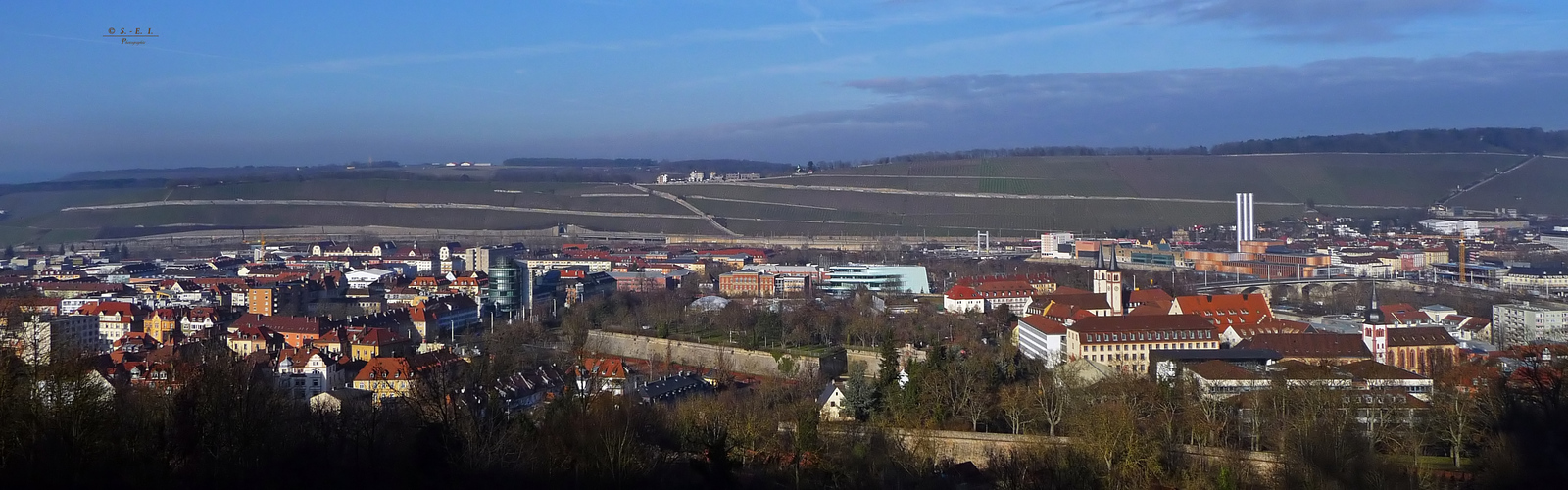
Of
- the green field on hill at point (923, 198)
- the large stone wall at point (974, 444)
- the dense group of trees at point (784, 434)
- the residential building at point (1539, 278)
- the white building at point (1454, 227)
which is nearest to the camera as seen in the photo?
the dense group of trees at point (784, 434)

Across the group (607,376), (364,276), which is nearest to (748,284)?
(364,276)

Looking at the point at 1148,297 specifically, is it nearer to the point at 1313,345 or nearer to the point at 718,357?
the point at 1313,345

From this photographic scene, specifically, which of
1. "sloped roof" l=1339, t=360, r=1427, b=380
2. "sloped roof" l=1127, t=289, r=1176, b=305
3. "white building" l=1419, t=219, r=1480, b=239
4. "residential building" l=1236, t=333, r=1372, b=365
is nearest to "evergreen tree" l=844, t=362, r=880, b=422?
"sloped roof" l=1339, t=360, r=1427, b=380

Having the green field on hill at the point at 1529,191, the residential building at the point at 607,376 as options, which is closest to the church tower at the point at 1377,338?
the residential building at the point at 607,376

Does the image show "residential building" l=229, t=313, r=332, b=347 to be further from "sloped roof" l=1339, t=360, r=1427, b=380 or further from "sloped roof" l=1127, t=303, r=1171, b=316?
"sloped roof" l=1339, t=360, r=1427, b=380

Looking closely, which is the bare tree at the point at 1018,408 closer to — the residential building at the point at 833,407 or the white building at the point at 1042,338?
the residential building at the point at 833,407

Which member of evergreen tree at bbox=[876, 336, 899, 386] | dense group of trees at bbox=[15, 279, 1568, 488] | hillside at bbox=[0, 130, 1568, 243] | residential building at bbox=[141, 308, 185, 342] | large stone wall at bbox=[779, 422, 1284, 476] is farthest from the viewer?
hillside at bbox=[0, 130, 1568, 243]
